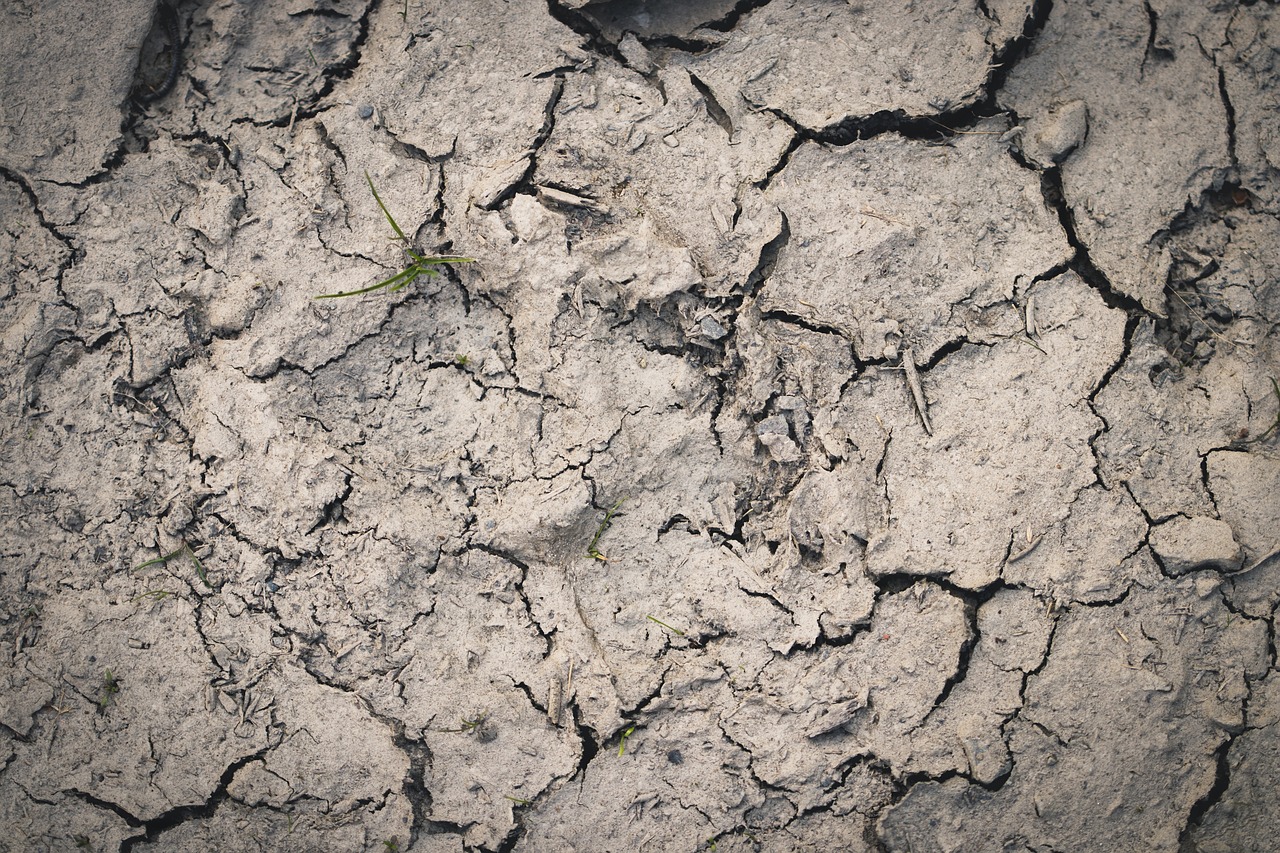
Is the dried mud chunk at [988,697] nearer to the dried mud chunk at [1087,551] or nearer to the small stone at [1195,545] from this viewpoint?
the dried mud chunk at [1087,551]

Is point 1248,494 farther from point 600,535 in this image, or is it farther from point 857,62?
point 600,535

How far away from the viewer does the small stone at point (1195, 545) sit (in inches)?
77.1

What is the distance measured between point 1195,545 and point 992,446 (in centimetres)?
55

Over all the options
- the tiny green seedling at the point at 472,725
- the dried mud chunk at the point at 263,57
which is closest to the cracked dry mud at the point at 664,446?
the tiny green seedling at the point at 472,725

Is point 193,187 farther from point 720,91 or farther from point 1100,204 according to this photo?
point 1100,204

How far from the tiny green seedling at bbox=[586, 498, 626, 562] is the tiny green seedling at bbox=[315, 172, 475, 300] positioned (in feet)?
2.48

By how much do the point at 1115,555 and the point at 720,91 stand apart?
5.27 ft

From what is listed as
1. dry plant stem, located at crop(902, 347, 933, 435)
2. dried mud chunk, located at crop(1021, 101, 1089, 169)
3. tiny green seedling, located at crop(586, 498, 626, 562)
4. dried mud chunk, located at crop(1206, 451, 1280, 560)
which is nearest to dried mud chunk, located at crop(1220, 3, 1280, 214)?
dried mud chunk, located at crop(1021, 101, 1089, 169)

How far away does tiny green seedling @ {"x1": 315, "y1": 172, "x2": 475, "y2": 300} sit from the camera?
6.87 ft

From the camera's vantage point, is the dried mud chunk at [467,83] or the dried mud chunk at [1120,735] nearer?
the dried mud chunk at [1120,735]

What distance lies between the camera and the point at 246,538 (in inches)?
81.7

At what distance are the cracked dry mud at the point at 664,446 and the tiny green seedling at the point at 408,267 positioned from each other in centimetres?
3

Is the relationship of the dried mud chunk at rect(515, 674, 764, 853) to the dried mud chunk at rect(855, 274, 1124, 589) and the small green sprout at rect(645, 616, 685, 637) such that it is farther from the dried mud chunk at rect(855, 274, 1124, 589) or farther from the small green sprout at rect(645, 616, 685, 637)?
the dried mud chunk at rect(855, 274, 1124, 589)

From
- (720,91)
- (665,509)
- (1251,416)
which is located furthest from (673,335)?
(1251,416)
